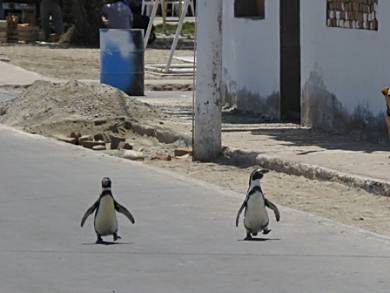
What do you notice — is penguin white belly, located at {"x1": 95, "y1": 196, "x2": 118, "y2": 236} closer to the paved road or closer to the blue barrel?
the paved road

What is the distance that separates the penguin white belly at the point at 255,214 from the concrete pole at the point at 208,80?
579 centimetres

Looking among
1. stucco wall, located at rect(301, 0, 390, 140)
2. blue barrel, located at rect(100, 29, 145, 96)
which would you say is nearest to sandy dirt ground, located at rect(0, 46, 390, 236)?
stucco wall, located at rect(301, 0, 390, 140)

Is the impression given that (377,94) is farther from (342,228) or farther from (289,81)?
(342,228)

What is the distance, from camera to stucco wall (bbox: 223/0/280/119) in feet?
67.3

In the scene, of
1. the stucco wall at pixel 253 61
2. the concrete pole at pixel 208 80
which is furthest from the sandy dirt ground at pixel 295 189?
the stucco wall at pixel 253 61

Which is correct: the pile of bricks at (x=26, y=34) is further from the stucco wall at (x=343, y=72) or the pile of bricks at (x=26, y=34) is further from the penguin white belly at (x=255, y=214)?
the penguin white belly at (x=255, y=214)

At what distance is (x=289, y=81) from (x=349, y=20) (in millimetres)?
2933

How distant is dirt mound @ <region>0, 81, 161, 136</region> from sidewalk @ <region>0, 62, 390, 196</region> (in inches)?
35.4

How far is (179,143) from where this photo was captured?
17.7 meters

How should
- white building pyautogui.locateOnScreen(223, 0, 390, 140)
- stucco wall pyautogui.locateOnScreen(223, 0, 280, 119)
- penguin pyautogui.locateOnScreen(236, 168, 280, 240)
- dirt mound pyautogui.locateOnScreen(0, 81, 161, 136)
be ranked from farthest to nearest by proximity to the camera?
stucco wall pyautogui.locateOnScreen(223, 0, 280, 119) < dirt mound pyautogui.locateOnScreen(0, 81, 161, 136) < white building pyautogui.locateOnScreen(223, 0, 390, 140) < penguin pyautogui.locateOnScreen(236, 168, 280, 240)

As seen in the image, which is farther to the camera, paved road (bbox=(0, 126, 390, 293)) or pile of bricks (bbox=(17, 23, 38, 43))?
pile of bricks (bbox=(17, 23, 38, 43))

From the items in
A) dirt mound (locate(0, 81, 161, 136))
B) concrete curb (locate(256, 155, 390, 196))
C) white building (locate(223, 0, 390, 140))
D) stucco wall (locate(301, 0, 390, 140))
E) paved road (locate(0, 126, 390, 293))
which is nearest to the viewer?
paved road (locate(0, 126, 390, 293))

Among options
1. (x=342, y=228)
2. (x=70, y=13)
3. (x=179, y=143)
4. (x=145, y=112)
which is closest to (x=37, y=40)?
(x=70, y=13)

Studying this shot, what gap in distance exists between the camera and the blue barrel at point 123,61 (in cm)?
2545
